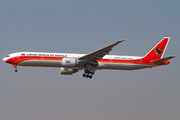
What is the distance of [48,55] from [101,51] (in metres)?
7.78

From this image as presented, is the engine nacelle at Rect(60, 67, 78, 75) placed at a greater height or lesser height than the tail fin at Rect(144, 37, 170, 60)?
lesser

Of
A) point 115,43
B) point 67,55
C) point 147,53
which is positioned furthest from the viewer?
point 147,53

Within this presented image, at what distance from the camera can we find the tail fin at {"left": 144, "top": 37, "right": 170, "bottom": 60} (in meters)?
45.8

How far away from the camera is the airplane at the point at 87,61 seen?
41294 mm

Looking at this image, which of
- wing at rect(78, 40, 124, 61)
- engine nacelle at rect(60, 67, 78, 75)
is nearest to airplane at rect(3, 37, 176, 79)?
wing at rect(78, 40, 124, 61)

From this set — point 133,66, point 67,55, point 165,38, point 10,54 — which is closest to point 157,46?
point 165,38

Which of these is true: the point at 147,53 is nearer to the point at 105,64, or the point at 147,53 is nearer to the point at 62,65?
the point at 105,64

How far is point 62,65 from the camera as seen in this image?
135 ft

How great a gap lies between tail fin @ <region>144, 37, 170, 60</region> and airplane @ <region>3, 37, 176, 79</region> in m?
0.25

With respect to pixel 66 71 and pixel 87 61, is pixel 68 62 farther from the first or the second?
pixel 66 71

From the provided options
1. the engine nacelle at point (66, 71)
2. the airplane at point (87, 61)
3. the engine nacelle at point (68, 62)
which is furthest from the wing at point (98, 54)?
the engine nacelle at point (66, 71)

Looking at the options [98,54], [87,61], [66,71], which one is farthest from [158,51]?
[66,71]

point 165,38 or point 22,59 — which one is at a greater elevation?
point 165,38

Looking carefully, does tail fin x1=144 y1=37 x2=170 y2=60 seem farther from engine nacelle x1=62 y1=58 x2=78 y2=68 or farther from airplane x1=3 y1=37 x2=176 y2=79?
engine nacelle x1=62 y1=58 x2=78 y2=68
